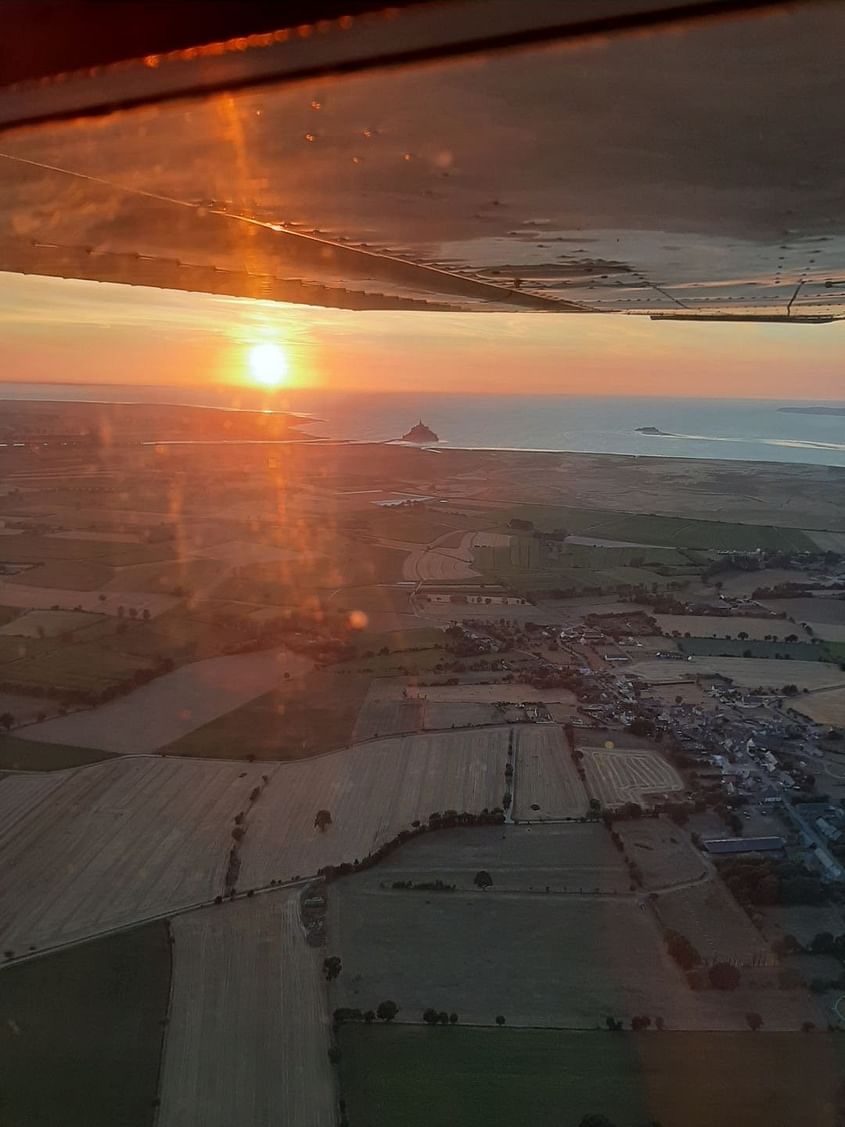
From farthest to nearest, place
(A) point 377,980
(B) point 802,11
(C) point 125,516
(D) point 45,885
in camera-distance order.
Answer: (C) point 125,516, (D) point 45,885, (A) point 377,980, (B) point 802,11

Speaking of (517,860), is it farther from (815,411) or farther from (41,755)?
(815,411)

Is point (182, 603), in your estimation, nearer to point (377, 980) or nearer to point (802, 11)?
point (377, 980)

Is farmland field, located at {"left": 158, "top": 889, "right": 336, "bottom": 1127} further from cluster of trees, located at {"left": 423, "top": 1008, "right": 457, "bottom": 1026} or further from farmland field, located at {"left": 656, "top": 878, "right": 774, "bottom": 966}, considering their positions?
farmland field, located at {"left": 656, "top": 878, "right": 774, "bottom": 966}

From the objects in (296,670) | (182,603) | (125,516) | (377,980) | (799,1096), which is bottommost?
(799,1096)

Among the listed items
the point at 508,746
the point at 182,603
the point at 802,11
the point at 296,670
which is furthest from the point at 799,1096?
the point at 182,603

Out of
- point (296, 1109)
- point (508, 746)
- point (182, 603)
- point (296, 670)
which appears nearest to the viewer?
point (296, 1109)

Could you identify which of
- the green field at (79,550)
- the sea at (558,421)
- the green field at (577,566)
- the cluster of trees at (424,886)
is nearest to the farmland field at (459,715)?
the cluster of trees at (424,886)
